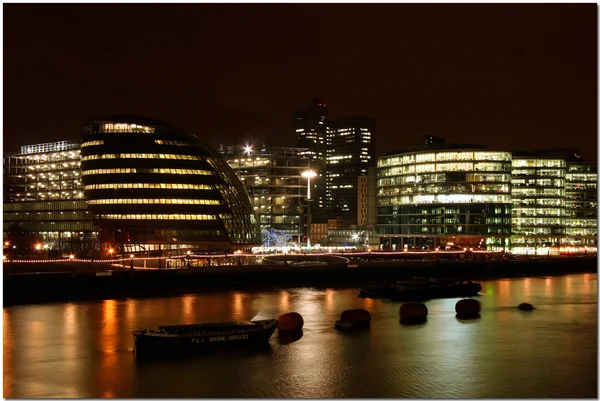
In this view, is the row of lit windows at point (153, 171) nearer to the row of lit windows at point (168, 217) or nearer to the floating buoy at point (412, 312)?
the row of lit windows at point (168, 217)

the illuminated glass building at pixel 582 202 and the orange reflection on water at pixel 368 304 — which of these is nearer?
the orange reflection on water at pixel 368 304

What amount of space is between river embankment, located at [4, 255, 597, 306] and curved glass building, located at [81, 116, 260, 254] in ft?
109

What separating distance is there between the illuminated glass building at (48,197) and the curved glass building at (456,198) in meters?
65.3

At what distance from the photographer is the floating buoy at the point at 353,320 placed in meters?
48.8

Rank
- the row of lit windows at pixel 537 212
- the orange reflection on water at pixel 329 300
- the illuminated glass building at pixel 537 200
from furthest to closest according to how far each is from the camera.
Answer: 1. the row of lit windows at pixel 537 212
2. the illuminated glass building at pixel 537 200
3. the orange reflection on water at pixel 329 300

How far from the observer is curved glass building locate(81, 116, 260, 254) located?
115062mm

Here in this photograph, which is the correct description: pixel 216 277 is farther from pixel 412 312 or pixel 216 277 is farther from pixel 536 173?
pixel 536 173

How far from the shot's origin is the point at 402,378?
113 ft

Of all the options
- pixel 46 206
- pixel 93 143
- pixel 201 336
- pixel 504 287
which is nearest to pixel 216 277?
pixel 504 287

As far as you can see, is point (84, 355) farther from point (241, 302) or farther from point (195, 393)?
point (241, 302)

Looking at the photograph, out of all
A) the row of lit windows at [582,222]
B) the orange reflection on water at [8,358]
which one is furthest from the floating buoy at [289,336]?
the row of lit windows at [582,222]

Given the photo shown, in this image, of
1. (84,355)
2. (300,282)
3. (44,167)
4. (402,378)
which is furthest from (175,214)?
(402,378)

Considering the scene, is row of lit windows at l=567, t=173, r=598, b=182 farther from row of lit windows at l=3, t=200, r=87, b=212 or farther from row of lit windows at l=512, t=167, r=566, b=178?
row of lit windows at l=3, t=200, r=87, b=212

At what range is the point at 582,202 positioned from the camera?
175m
